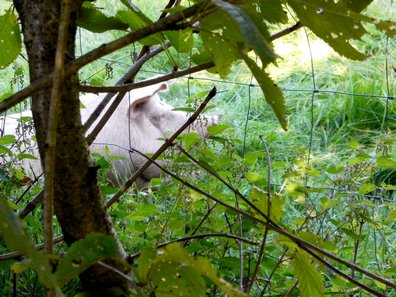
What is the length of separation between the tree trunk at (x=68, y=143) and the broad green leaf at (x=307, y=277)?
15 cm

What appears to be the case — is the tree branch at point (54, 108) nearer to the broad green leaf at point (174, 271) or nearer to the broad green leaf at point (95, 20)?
the broad green leaf at point (174, 271)

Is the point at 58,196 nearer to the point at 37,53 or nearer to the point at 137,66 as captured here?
the point at 37,53

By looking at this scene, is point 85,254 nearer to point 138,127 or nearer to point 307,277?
point 307,277

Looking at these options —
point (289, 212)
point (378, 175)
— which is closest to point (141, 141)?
point (289, 212)

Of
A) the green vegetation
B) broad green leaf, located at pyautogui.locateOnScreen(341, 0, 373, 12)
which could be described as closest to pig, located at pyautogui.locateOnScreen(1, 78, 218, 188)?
the green vegetation

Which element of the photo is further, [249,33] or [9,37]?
[9,37]

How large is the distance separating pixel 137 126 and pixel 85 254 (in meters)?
2.55

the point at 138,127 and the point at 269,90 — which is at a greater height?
the point at 269,90

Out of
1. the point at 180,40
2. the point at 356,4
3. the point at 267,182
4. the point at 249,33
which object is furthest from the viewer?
the point at 267,182

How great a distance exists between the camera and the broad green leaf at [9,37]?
59 centimetres

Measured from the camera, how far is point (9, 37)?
0.60m

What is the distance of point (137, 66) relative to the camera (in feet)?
2.68

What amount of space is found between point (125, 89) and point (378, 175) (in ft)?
8.05

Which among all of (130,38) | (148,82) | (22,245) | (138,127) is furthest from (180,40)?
(138,127)
